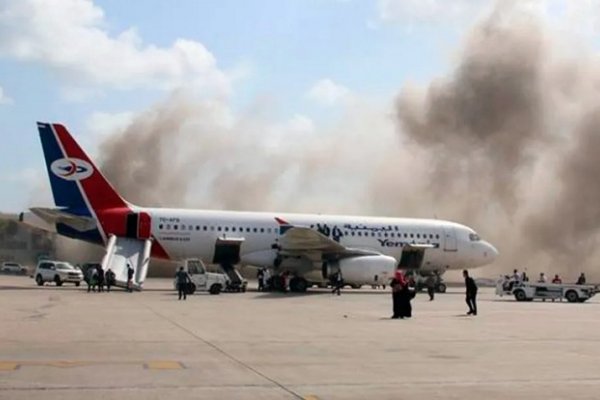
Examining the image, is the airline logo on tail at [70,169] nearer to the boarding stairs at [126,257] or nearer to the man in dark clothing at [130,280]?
the boarding stairs at [126,257]

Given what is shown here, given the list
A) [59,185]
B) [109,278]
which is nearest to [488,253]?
[109,278]

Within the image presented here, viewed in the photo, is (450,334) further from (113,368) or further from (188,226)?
(188,226)

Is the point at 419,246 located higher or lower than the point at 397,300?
higher

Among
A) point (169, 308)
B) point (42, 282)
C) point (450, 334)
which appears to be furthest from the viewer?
point (42, 282)

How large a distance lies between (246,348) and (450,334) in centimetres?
536

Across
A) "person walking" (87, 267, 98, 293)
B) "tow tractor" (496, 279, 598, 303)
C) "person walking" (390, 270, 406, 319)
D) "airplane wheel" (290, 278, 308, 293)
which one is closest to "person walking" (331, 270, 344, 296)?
"airplane wheel" (290, 278, 308, 293)

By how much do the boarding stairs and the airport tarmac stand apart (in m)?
14.6

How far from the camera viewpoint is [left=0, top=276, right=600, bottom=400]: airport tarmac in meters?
10.5

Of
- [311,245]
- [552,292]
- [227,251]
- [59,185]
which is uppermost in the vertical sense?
[59,185]

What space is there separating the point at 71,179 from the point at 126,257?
4.91 meters

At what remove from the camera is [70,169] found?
4344 cm

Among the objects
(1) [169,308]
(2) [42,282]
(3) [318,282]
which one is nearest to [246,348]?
(1) [169,308]

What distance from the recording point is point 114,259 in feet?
136

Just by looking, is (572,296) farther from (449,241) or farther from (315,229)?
(315,229)
